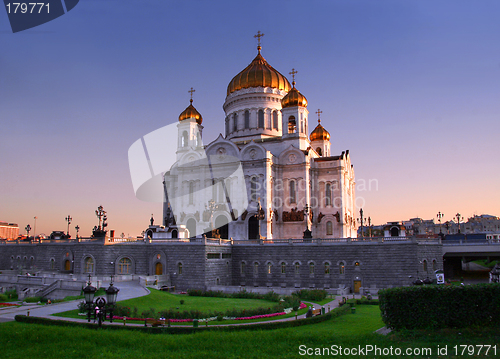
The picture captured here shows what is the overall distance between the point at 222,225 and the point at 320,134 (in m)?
19.9

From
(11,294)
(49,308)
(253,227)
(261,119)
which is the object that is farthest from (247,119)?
(49,308)

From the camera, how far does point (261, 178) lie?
164 ft

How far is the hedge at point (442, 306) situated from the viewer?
17.5m

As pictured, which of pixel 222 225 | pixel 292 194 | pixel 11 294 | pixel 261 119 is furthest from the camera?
pixel 261 119

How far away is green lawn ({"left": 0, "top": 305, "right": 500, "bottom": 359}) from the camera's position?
614 inches

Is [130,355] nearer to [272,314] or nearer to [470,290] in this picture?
[272,314]

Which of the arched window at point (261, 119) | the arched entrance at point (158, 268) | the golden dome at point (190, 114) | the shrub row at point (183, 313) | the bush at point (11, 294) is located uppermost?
the golden dome at point (190, 114)

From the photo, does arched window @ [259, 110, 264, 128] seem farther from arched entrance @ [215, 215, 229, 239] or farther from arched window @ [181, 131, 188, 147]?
arched entrance @ [215, 215, 229, 239]

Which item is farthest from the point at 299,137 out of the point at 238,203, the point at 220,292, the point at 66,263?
the point at 66,263

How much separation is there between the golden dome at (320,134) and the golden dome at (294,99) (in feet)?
26.1

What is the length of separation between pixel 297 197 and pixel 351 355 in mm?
35593

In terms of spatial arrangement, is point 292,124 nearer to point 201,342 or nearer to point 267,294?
point 267,294

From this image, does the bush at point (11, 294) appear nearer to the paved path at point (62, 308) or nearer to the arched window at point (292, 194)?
the paved path at point (62, 308)

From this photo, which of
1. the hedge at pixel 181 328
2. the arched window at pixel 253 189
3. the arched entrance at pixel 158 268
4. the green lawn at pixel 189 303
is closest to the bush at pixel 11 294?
the arched entrance at pixel 158 268
